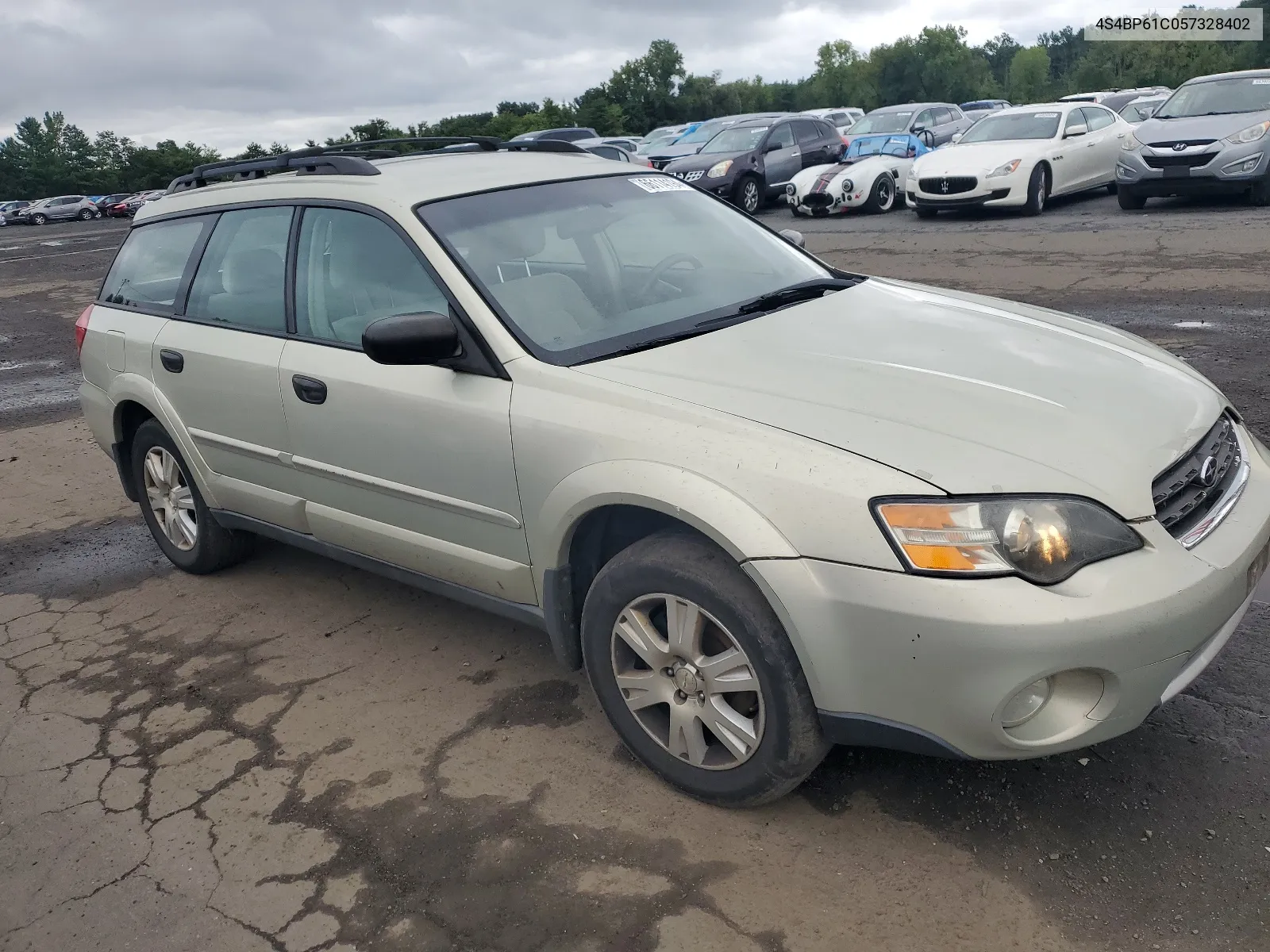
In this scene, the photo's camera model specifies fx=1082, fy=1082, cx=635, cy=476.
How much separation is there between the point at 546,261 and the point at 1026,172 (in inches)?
482

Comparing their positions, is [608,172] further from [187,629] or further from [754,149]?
[754,149]

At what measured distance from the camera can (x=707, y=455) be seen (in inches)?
105

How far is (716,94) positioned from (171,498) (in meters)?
78.8

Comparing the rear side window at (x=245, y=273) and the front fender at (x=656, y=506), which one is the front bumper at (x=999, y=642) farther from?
the rear side window at (x=245, y=273)

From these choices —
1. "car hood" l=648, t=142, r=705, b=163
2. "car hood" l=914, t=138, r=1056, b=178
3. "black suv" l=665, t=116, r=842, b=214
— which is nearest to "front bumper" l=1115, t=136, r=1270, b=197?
"car hood" l=914, t=138, r=1056, b=178

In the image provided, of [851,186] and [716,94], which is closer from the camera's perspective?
[851,186]

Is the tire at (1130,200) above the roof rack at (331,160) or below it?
below

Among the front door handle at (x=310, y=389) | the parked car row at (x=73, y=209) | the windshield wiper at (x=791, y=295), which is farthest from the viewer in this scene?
the parked car row at (x=73, y=209)

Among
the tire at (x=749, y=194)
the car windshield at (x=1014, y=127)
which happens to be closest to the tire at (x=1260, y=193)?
the car windshield at (x=1014, y=127)

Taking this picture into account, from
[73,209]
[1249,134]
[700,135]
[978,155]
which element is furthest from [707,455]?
[73,209]

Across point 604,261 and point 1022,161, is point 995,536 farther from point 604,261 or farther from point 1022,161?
point 1022,161

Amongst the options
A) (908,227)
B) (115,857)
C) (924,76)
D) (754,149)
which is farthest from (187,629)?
(924,76)

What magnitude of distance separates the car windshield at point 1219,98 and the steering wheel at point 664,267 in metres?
A: 12.1

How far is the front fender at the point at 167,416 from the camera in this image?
4.47 metres
